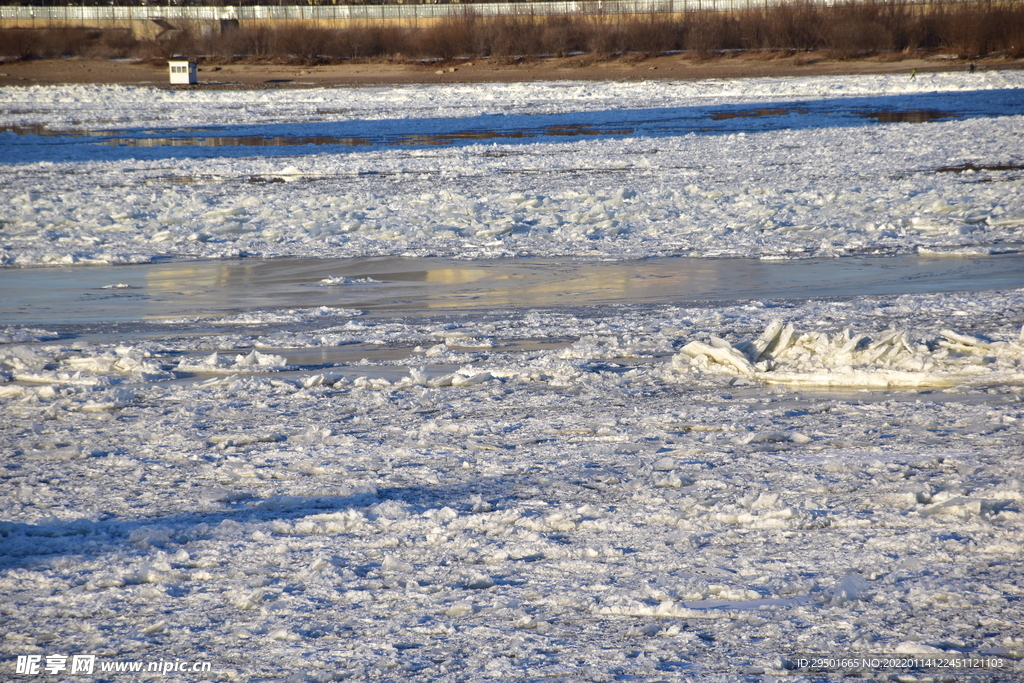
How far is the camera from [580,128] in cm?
2408

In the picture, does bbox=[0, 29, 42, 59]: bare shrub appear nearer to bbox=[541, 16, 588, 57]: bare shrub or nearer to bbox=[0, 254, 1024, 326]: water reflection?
bbox=[541, 16, 588, 57]: bare shrub

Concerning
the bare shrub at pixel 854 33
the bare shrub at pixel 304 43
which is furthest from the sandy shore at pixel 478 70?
the bare shrub at pixel 304 43

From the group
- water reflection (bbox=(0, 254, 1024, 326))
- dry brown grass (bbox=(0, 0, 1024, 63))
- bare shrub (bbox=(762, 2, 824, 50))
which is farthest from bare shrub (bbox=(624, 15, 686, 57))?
water reflection (bbox=(0, 254, 1024, 326))

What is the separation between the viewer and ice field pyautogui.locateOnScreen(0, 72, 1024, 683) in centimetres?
334

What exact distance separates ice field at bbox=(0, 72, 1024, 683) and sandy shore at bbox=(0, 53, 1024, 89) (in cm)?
3339

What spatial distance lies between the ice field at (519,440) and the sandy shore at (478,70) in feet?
110

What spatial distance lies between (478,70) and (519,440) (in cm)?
4753

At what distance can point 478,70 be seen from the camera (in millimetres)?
50875

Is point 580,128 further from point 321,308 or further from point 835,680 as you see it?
point 835,680

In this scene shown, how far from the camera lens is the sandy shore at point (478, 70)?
44.5m

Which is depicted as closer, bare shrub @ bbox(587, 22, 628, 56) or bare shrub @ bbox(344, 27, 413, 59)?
bare shrub @ bbox(587, 22, 628, 56)

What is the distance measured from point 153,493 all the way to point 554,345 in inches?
113

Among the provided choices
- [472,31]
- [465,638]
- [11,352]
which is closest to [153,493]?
[465,638]

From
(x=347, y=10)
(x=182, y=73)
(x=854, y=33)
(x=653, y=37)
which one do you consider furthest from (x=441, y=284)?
(x=347, y=10)
